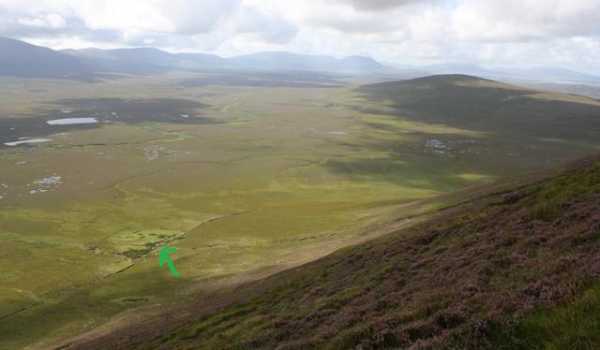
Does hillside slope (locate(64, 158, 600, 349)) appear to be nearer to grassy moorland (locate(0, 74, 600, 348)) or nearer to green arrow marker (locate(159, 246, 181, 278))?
grassy moorland (locate(0, 74, 600, 348))

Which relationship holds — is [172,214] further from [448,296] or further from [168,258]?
[448,296]

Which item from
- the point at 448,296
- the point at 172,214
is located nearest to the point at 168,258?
the point at 172,214

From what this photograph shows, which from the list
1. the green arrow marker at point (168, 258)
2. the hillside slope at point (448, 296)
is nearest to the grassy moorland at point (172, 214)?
the green arrow marker at point (168, 258)

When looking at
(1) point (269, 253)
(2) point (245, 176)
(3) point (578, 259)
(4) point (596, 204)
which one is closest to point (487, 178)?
(2) point (245, 176)

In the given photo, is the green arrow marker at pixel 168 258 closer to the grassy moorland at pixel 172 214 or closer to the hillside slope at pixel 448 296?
the grassy moorland at pixel 172 214

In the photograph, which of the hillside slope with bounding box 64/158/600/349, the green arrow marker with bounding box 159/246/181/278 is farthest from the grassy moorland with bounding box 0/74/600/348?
the hillside slope with bounding box 64/158/600/349

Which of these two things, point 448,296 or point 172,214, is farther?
point 172,214
